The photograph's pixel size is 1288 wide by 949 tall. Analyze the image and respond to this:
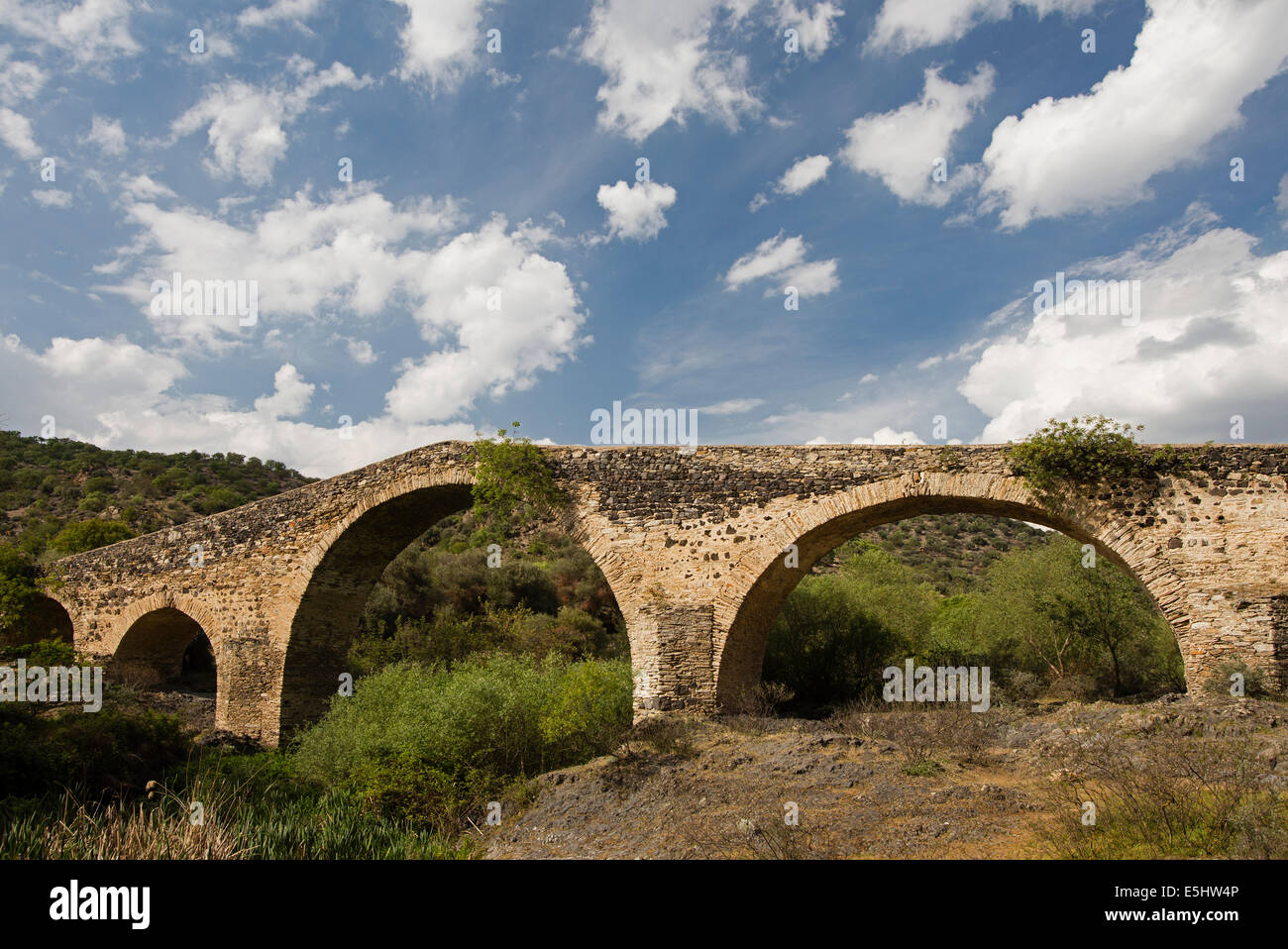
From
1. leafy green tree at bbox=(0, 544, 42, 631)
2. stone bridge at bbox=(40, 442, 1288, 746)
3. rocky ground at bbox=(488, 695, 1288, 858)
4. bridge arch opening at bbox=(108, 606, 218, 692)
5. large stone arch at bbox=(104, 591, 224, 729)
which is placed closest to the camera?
rocky ground at bbox=(488, 695, 1288, 858)

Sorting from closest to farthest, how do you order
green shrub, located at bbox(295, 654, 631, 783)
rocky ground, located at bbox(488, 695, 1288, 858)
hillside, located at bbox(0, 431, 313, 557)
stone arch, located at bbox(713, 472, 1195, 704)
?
rocky ground, located at bbox(488, 695, 1288, 858), stone arch, located at bbox(713, 472, 1195, 704), green shrub, located at bbox(295, 654, 631, 783), hillside, located at bbox(0, 431, 313, 557)

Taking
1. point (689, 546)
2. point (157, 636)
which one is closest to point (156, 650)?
point (157, 636)

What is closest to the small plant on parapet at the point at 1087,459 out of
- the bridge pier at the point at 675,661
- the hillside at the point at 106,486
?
the bridge pier at the point at 675,661

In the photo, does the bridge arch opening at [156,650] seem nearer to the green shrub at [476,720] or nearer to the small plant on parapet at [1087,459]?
the green shrub at [476,720]

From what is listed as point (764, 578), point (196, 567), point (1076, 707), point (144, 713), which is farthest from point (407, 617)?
point (1076, 707)

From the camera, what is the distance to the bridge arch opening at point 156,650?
15.9m

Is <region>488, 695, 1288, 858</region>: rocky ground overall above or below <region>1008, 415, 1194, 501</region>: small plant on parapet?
below

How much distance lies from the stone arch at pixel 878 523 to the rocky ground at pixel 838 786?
124 cm

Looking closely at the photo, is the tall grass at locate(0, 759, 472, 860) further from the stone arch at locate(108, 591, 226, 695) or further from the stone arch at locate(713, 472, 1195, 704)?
the stone arch at locate(713, 472, 1195, 704)

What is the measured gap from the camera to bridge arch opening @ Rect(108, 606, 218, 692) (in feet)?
52.3

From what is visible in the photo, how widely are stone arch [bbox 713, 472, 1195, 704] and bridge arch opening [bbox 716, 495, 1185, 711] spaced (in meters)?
0.03

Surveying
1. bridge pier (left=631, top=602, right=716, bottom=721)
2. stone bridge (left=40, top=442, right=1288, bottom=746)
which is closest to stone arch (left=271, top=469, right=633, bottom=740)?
stone bridge (left=40, top=442, right=1288, bottom=746)

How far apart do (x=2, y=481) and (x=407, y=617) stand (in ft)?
69.3

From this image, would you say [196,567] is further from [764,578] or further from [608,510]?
[764,578]
